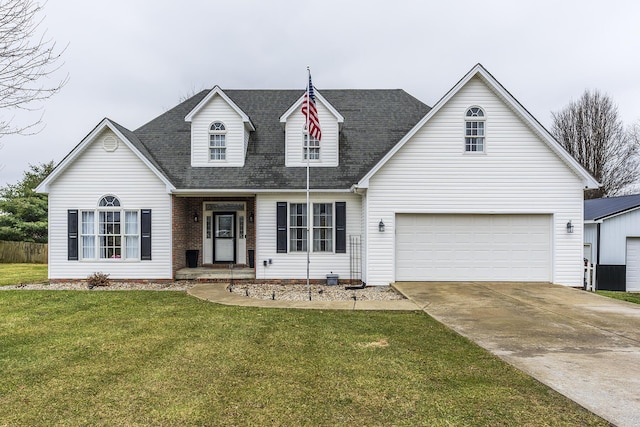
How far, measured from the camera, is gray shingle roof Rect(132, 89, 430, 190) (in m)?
13.9

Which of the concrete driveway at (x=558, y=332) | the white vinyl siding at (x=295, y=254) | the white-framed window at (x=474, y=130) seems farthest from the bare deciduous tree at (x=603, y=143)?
the white vinyl siding at (x=295, y=254)

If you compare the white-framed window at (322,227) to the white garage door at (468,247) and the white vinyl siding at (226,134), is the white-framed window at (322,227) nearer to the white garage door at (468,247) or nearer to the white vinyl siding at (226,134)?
the white garage door at (468,247)

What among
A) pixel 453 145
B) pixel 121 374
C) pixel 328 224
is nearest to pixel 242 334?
pixel 121 374

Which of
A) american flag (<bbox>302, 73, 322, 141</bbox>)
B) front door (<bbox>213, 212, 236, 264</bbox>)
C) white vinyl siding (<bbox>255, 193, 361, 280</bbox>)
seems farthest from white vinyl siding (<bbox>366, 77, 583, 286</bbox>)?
front door (<bbox>213, 212, 236, 264</bbox>)

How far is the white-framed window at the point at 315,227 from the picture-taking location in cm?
1383

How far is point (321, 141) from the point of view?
1438 cm

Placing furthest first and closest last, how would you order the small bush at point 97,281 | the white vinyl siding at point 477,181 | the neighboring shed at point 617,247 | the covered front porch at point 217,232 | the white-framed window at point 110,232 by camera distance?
the neighboring shed at point 617,247 < the covered front porch at point 217,232 < the white-framed window at point 110,232 < the small bush at point 97,281 < the white vinyl siding at point 477,181

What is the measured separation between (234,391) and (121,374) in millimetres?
1759

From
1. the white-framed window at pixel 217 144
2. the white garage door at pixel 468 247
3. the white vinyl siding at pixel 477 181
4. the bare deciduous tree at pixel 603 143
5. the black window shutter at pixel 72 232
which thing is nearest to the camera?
the white vinyl siding at pixel 477 181

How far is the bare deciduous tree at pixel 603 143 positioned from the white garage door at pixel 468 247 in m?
27.9

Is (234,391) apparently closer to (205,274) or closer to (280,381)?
(280,381)

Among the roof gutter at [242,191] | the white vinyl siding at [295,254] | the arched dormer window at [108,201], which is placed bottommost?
the white vinyl siding at [295,254]

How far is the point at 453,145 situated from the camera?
12.5m

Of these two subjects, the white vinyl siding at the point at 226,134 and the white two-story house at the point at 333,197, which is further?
the white vinyl siding at the point at 226,134
